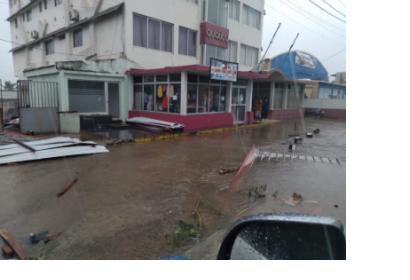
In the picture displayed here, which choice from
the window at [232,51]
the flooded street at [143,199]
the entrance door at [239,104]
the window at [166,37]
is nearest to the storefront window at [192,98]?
the entrance door at [239,104]

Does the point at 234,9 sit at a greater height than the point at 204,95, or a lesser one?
greater

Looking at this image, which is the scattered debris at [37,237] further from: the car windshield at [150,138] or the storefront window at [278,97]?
the storefront window at [278,97]

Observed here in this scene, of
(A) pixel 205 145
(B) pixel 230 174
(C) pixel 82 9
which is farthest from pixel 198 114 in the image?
(C) pixel 82 9

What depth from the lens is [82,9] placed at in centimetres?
1630

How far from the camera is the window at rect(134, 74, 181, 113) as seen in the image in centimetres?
1269

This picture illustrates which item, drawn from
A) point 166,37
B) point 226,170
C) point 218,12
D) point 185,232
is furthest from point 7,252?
point 218,12

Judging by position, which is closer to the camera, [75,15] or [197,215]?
[197,215]

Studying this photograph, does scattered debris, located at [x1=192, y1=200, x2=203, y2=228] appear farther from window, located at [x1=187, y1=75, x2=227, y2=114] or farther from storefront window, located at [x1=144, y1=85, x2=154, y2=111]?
storefront window, located at [x1=144, y1=85, x2=154, y2=111]

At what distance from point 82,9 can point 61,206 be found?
16.0m

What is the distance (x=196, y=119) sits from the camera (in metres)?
13.0

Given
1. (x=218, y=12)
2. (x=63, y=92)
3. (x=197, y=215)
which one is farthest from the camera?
(x=218, y=12)

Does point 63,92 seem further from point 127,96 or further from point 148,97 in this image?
point 148,97

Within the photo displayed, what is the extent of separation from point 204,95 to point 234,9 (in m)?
10.1

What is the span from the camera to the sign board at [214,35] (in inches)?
669
